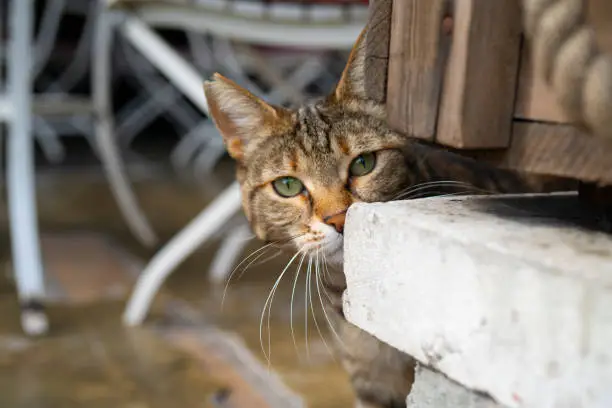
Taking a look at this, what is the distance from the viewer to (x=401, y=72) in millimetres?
603

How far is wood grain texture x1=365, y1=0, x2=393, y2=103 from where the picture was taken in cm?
64

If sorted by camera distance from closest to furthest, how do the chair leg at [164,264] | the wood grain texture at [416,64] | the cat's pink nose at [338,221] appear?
the wood grain texture at [416,64] → the cat's pink nose at [338,221] → the chair leg at [164,264]

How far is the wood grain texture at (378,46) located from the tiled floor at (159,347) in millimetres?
476

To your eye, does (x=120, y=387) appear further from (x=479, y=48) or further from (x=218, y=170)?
(x=218, y=170)

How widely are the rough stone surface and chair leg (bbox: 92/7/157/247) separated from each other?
5.49 ft

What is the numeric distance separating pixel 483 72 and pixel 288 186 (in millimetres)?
498

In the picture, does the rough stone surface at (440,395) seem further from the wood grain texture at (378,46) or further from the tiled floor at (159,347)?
the tiled floor at (159,347)

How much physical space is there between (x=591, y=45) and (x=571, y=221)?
0.66 feet

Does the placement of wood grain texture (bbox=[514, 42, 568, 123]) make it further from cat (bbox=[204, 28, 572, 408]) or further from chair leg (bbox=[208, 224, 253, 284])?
chair leg (bbox=[208, 224, 253, 284])

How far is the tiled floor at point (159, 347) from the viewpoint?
51.4 inches

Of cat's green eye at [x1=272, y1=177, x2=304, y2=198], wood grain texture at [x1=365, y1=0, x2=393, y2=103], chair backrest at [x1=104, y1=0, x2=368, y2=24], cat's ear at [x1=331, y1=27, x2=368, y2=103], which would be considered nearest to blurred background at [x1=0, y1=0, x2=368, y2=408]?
chair backrest at [x1=104, y1=0, x2=368, y2=24]

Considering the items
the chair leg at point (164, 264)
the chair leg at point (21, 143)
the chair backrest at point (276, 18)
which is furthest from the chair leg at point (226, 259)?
the chair backrest at point (276, 18)

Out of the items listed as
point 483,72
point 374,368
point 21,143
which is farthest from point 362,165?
point 21,143

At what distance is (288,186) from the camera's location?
3.27ft
